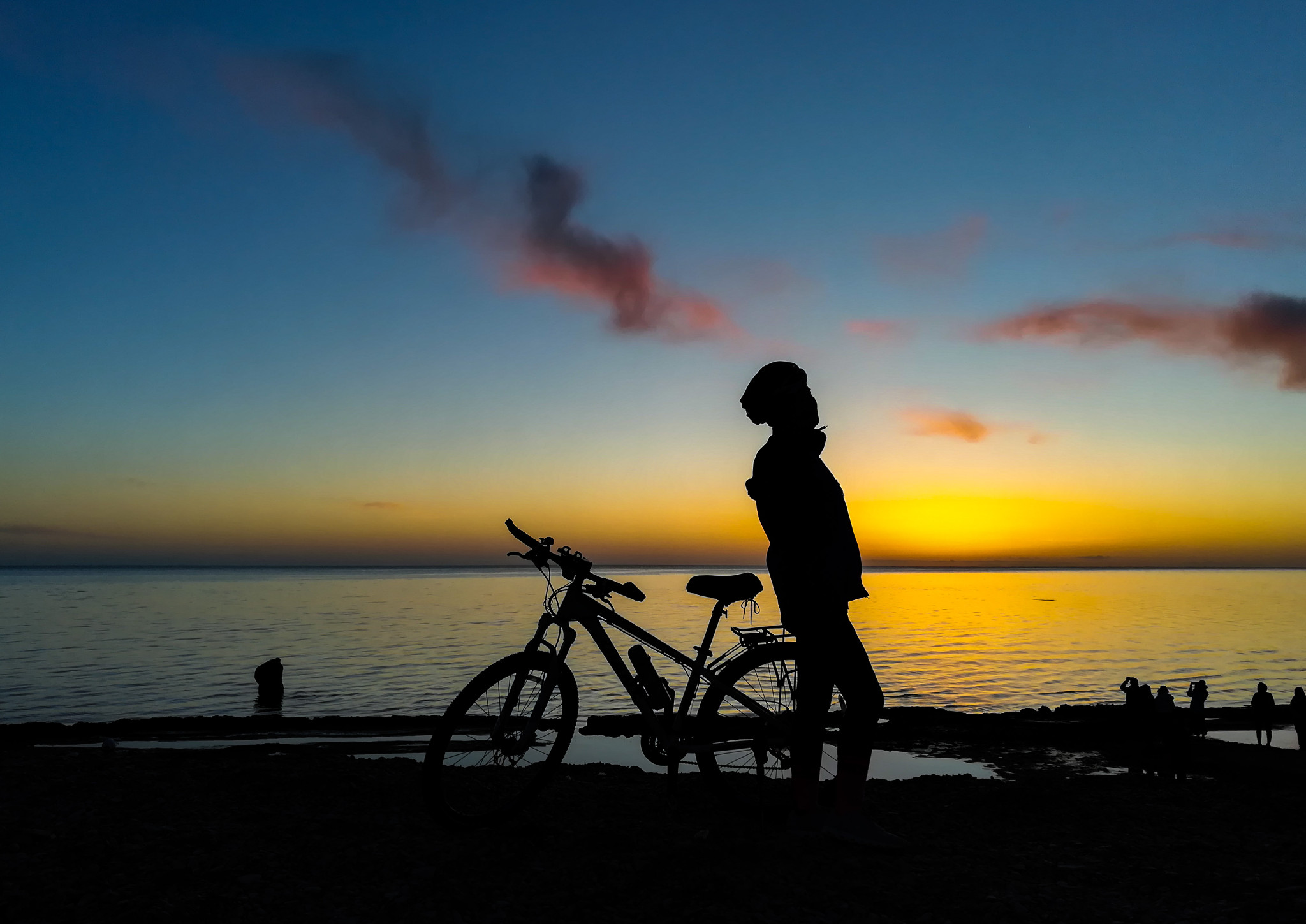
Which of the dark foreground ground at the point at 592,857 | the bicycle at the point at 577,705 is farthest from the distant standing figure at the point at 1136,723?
the bicycle at the point at 577,705

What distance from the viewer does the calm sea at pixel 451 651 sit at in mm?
25703

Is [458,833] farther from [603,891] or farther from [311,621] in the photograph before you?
[311,621]

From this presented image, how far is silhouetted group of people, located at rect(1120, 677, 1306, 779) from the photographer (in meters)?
12.0

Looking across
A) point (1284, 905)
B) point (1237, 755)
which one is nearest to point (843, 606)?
point (1284, 905)

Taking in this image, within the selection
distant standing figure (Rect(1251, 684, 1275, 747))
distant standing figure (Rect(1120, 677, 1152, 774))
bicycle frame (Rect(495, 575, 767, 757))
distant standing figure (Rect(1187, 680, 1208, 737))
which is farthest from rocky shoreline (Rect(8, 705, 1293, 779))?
bicycle frame (Rect(495, 575, 767, 757))

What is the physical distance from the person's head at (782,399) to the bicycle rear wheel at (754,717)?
70.1 inches

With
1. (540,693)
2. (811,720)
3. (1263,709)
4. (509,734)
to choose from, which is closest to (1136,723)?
(1263,709)

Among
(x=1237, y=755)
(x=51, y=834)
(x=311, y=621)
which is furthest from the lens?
(x=311, y=621)

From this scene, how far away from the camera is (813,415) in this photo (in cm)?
577

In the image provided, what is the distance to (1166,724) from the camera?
12.2 meters

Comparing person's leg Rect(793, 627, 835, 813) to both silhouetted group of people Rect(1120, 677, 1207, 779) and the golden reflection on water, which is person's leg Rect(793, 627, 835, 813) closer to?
silhouetted group of people Rect(1120, 677, 1207, 779)

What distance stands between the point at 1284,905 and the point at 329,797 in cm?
663

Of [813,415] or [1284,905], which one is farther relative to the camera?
[813,415]

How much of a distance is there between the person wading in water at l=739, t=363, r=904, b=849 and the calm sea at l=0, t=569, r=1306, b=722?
17.0 meters
